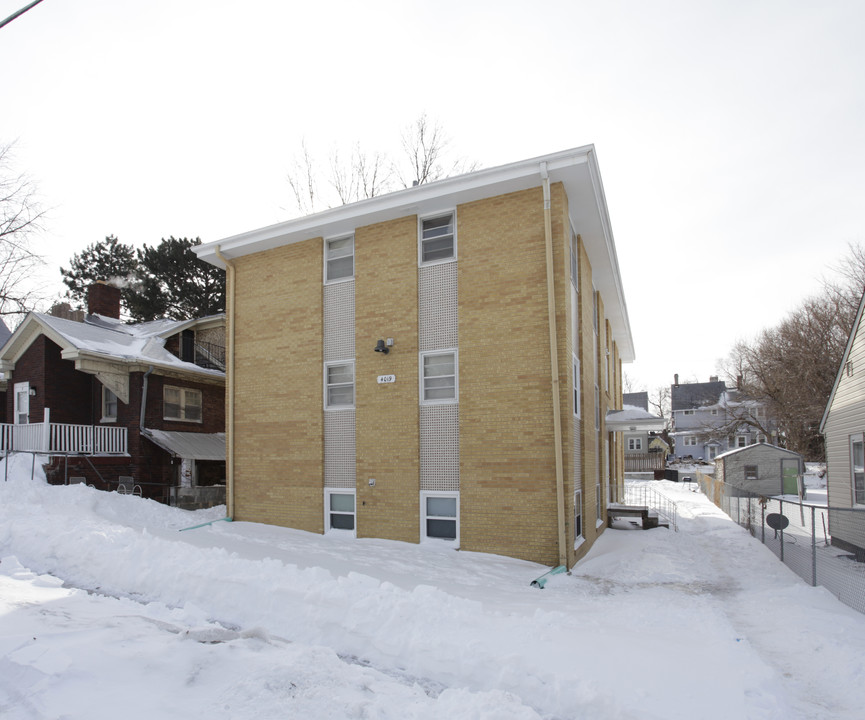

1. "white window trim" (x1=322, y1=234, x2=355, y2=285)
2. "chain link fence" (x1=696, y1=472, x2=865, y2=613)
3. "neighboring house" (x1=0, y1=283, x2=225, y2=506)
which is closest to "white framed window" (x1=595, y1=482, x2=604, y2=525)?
"chain link fence" (x1=696, y1=472, x2=865, y2=613)

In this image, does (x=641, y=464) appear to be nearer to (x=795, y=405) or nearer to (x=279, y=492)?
(x=795, y=405)

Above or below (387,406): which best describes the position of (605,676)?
below

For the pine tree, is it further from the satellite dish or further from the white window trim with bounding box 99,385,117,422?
the satellite dish

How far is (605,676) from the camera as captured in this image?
532cm

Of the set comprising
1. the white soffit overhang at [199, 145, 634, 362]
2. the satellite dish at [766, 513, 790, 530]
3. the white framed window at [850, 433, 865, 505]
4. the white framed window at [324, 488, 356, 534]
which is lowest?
the satellite dish at [766, 513, 790, 530]

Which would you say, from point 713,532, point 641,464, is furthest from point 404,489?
point 641,464

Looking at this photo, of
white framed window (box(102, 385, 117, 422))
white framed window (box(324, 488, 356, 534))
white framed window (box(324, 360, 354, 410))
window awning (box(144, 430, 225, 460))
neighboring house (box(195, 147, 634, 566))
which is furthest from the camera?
white framed window (box(102, 385, 117, 422))

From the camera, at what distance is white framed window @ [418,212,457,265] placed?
12.5m

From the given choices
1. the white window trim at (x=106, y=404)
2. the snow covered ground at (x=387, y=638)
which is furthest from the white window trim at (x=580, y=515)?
the white window trim at (x=106, y=404)

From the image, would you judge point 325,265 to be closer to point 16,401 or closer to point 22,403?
point 22,403

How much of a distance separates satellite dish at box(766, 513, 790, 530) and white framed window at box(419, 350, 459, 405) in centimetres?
770

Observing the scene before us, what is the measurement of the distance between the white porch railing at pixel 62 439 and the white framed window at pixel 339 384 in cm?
892

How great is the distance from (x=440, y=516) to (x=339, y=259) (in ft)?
21.1

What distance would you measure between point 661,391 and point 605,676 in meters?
96.2
